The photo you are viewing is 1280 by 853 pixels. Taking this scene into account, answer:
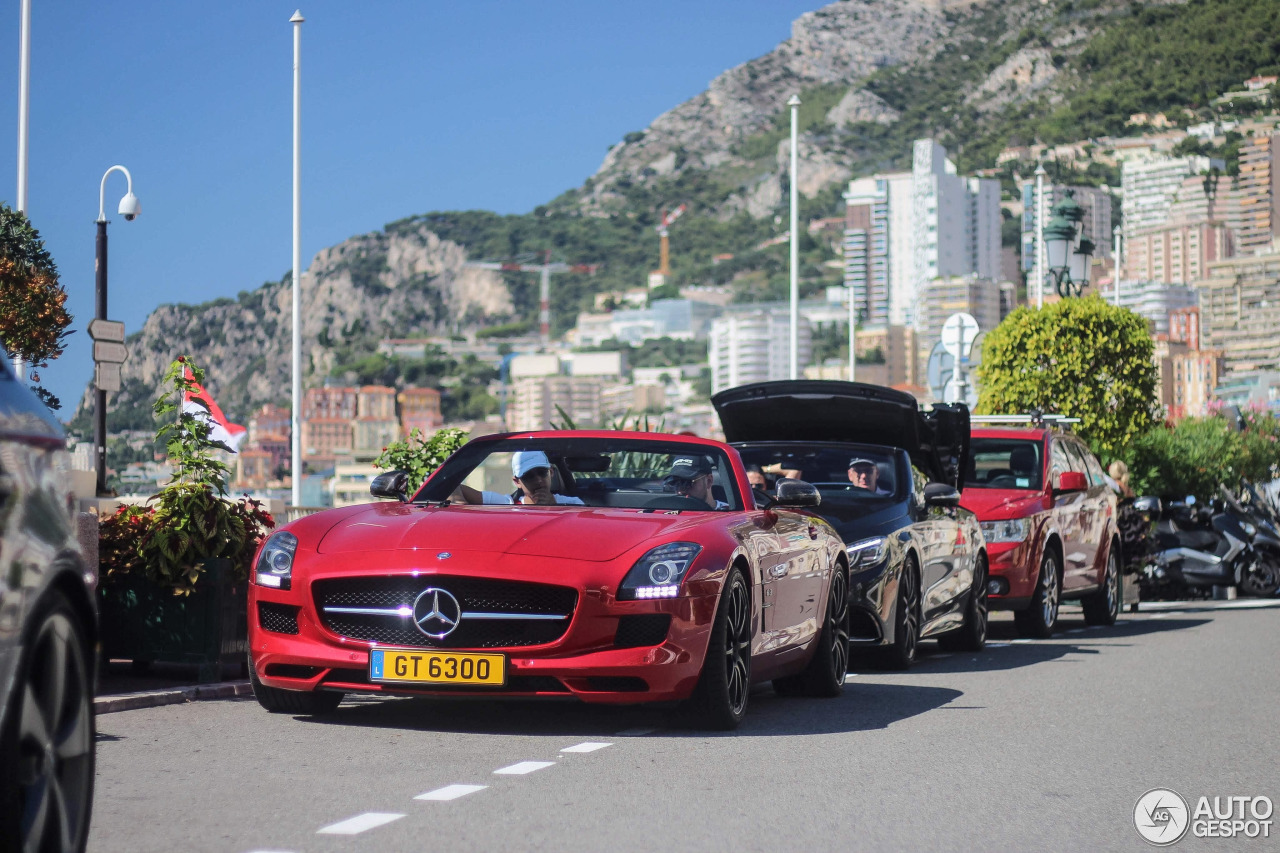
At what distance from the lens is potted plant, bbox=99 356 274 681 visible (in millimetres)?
10109

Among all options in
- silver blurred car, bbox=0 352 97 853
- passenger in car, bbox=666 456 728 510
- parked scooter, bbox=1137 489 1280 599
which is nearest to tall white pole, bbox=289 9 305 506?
parked scooter, bbox=1137 489 1280 599

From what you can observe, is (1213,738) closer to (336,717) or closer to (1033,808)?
(1033,808)

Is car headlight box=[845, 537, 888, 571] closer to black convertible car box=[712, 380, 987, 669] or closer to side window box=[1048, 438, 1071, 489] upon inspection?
black convertible car box=[712, 380, 987, 669]

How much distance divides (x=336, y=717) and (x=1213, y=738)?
4.22 m

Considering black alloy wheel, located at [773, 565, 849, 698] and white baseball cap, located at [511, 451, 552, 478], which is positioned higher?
white baseball cap, located at [511, 451, 552, 478]

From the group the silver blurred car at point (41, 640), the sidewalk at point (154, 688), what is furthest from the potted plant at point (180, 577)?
the silver blurred car at point (41, 640)

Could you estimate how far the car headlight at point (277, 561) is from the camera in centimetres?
823

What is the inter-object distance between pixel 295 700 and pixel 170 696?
1.25m

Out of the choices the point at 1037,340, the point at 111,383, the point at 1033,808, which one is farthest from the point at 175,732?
the point at 1037,340

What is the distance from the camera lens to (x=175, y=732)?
27.4 feet

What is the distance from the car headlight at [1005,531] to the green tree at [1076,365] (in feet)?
44.2

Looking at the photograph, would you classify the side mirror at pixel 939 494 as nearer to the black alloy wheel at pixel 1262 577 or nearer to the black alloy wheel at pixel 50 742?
the black alloy wheel at pixel 50 742

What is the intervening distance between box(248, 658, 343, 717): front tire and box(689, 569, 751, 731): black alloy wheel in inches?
68.0

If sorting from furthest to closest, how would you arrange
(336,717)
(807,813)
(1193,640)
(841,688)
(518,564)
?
(1193,640) < (841,688) < (336,717) < (518,564) < (807,813)
